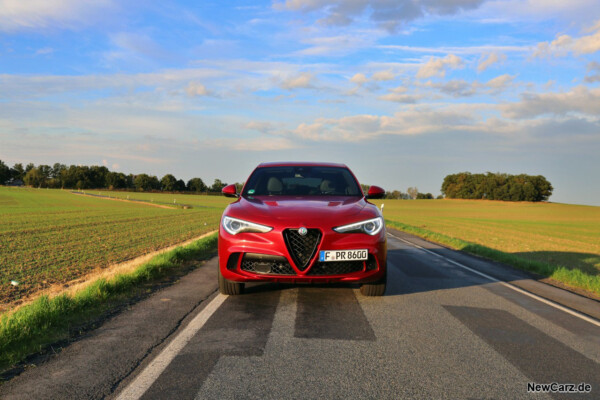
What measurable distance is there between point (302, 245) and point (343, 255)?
0.50 meters

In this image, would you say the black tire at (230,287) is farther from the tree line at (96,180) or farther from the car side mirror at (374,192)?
the tree line at (96,180)

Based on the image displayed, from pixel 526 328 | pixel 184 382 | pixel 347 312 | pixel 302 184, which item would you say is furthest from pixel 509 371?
pixel 302 184

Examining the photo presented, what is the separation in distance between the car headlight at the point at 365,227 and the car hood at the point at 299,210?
69 millimetres

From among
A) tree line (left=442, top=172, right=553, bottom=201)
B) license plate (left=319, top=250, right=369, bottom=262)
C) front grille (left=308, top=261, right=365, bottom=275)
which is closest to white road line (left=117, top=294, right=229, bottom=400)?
front grille (left=308, top=261, right=365, bottom=275)

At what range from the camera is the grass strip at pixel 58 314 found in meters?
3.80

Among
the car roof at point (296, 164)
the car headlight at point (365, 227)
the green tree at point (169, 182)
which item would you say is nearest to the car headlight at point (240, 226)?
the car headlight at point (365, 227)

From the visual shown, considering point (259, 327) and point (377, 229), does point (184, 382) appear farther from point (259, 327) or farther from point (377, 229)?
point (377, 229)

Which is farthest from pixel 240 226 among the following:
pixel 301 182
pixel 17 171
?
pixel 17 171

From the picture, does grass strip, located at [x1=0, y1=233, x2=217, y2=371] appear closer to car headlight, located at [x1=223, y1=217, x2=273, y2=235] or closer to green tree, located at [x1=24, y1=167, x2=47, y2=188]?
car headlight, located at [x1=223, y1=217, x2=273, y2=235]

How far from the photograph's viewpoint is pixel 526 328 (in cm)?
482

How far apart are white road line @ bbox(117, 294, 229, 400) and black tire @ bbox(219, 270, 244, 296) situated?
64 cm

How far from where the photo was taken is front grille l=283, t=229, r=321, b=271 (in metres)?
5.12

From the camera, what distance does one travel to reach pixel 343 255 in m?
5.18

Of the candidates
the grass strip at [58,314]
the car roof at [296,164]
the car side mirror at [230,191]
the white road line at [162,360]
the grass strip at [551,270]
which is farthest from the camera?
the grass strip at [551,270]
